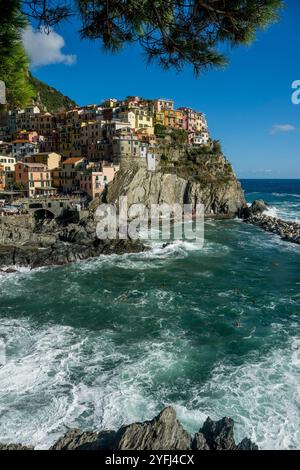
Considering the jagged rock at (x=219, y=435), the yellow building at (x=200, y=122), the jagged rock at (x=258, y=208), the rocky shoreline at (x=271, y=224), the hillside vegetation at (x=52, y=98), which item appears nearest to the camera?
the jagged rock at (x=219, y=435)

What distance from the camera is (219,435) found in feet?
34.1

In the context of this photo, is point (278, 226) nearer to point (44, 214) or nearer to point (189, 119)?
point (44, 214)

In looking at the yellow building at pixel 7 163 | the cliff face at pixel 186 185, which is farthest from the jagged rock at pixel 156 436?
the yellow building at pixel 7 163

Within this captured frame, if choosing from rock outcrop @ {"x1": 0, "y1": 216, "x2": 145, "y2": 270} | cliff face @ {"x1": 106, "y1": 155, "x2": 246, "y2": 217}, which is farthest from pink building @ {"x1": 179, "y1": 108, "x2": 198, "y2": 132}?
rock outcrop @ {"x1": 0, "y1": 216, "x2": 145, "y2": 270}

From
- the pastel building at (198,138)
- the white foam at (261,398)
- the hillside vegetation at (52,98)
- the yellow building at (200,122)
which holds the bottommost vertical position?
the white foam at (261,398)

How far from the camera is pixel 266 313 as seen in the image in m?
23.3

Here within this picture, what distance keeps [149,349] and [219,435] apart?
28.0 ft

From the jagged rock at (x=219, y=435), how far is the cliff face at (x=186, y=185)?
47.8 meters

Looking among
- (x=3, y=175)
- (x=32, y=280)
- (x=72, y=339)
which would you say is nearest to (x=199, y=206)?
(x=3, y=175)

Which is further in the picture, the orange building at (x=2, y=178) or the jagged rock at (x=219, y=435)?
the orange building at (x=2, y=178)

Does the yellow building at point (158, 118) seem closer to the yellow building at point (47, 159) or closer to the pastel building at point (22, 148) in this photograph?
the yellow building at point (47, 159)

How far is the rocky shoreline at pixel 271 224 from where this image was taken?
158ft
